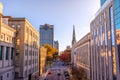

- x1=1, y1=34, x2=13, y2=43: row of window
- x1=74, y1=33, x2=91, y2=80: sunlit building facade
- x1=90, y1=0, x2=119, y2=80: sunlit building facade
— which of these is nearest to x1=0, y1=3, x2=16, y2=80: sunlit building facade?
A: x1=1, y1=34, x2=13, y2=43: row of window

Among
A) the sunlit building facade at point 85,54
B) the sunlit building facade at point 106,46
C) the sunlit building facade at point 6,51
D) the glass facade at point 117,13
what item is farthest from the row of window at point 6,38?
the sunlit building facade at point 85,54

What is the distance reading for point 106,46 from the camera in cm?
4447

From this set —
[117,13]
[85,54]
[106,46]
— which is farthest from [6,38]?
[85,54]

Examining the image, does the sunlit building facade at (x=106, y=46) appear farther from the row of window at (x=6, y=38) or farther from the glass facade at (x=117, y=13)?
the row of window at (x=6, y=38)

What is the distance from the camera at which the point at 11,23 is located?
5238cm

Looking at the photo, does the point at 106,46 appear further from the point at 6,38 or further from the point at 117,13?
the point at 6,38

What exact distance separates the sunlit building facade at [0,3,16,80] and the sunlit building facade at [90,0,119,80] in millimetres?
21259

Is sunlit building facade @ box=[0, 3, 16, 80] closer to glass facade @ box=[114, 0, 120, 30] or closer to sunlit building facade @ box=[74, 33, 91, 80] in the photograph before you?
glass facade @ box=[114, 0, 120, 30]

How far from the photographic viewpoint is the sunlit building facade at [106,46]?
Answer: 3903 cm

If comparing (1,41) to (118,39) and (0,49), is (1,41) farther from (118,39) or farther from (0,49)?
(118,39)

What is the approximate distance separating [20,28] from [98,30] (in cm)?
2027

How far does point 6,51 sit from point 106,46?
71.5ft

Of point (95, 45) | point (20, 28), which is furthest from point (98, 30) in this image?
point (20, 28)

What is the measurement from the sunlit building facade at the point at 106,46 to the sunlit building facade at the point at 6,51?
69.7 ft
